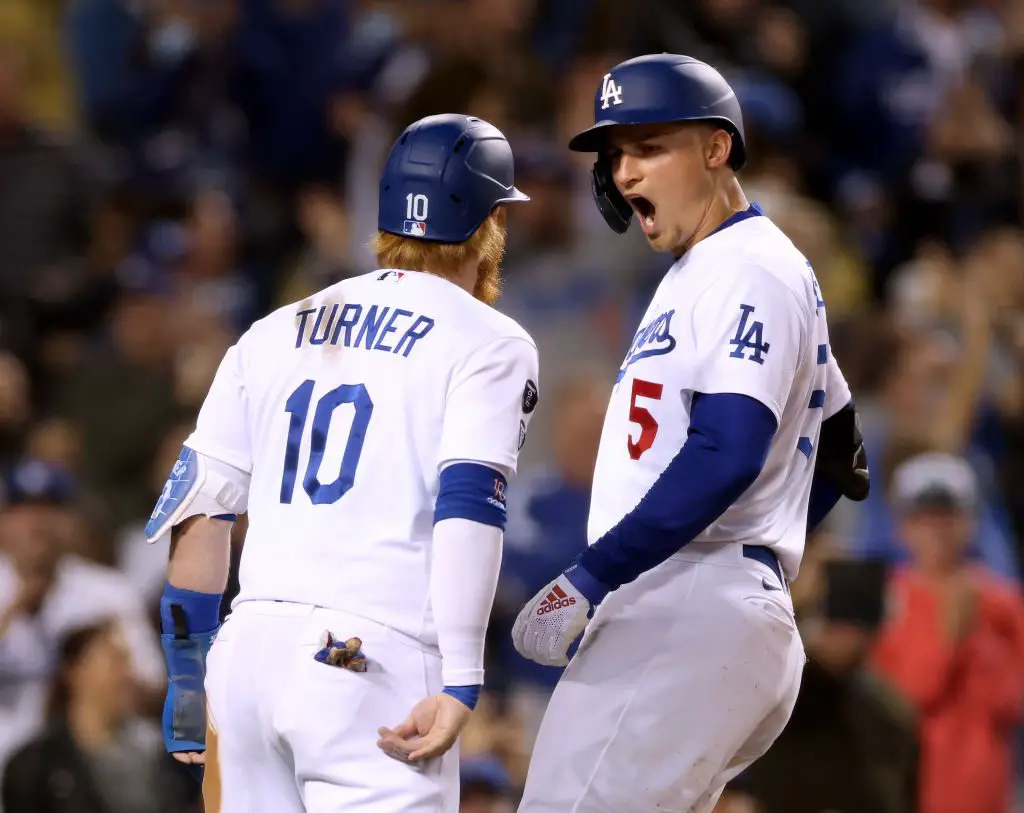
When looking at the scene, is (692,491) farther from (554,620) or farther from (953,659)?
(953,659)

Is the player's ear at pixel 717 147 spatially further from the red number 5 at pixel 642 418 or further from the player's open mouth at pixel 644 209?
the red number 5 at pixel 642 418

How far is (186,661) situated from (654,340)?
4.42 feet

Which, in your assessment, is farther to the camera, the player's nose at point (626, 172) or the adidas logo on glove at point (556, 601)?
the player's nose at point (626, 172)

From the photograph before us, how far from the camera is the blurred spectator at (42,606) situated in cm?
745

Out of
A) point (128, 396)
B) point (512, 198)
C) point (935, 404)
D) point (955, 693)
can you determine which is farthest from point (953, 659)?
point (128, 396)

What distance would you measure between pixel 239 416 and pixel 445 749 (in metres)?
0.91

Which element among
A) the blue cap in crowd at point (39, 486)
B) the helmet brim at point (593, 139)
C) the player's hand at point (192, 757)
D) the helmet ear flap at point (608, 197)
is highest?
the helmet brim at point (593, 139)

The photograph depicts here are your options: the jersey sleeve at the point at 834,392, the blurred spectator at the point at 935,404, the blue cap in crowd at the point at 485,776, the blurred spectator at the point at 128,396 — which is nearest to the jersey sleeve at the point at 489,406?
the jersey sleeve at the point at 834,392

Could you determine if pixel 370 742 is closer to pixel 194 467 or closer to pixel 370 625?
pixel 370 625

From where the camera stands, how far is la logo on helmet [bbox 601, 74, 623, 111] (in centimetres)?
424

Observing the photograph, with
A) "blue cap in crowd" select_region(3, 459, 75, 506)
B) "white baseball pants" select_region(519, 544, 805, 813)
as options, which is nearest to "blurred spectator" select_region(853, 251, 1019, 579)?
"blue cap in crowd" select_region(3, 459, 75, 506)

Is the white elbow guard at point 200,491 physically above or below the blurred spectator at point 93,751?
above

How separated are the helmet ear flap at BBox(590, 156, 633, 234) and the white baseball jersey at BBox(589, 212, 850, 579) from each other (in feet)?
0.82

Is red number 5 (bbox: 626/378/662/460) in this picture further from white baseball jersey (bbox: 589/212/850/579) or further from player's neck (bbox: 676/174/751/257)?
player's neck (bbox: 676/174/751/257)
